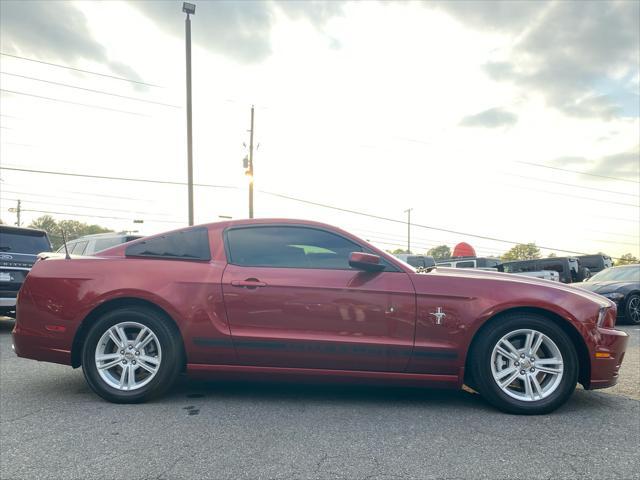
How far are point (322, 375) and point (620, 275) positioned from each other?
9931mm

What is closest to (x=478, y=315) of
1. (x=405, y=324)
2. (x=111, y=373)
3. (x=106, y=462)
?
(x=405, y=324)

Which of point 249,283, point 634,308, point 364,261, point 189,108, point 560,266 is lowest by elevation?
point 634,308

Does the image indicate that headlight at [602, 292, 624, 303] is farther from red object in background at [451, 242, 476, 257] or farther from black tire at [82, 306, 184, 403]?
red object in background at [451, 242, 476, 257]

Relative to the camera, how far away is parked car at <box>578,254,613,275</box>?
69.8 ft

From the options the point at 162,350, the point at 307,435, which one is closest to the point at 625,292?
the point at 307,435

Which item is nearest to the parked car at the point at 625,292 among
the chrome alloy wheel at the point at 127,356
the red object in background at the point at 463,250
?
the chrome alloy wheel at the point at 127,356

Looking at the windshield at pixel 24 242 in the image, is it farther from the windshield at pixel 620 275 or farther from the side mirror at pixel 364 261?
the windshield at pixel 620 275

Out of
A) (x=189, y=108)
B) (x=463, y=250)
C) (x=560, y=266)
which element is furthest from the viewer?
(x=463, y=250)

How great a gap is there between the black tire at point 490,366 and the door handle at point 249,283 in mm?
1729

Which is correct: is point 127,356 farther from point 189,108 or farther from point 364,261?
point 189,108

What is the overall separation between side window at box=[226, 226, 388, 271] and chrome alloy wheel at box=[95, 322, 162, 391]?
36.4 inches

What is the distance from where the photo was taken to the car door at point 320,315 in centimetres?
356

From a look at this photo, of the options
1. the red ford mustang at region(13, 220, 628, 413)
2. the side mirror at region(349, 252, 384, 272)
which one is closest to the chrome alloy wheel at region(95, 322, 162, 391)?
the red ford mustang at region(13, 220, 628, 413)

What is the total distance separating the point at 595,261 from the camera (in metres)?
21.5
